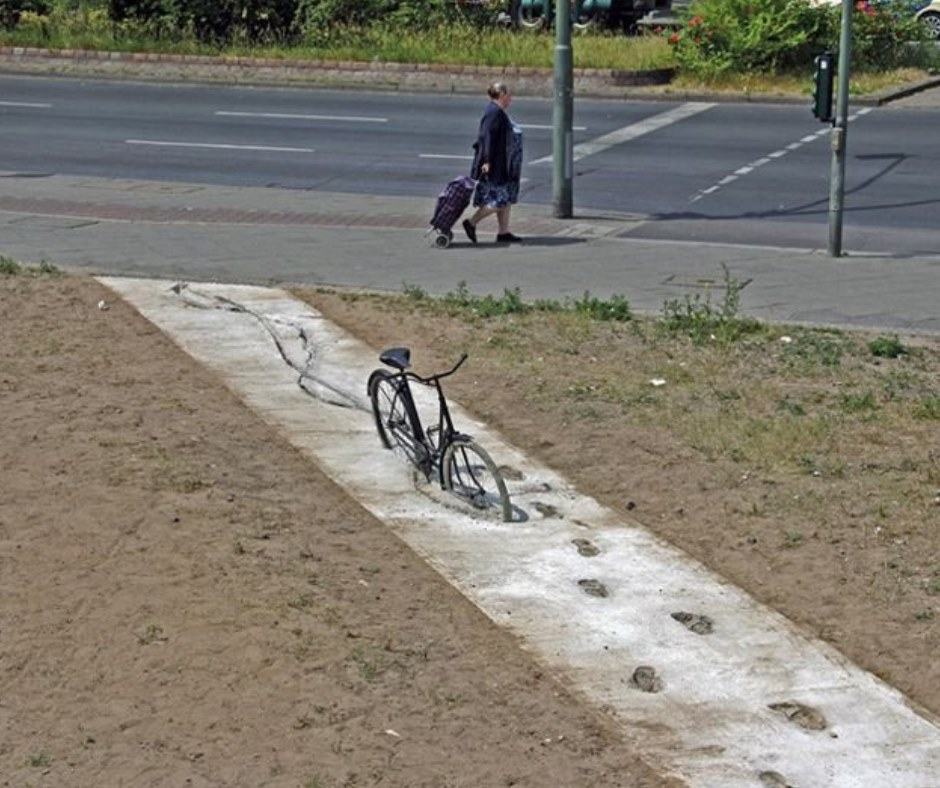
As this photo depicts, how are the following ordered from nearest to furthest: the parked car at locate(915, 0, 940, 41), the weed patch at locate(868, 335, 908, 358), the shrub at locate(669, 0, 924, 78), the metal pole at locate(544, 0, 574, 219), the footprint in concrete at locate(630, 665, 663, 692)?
the footprint in concrete at locate(630, 665, 663, 692)
the weed patch at locate(868, 335, 908, 358)
the metal pole at locate(544, 0, 574, 219)
the shrub at locate(669, 0, 924, 78)
the parked car at locate(915, 0, 940, 41)

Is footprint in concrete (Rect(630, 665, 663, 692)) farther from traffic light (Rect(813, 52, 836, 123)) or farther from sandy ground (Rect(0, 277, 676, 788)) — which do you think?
traffic light (Rect(813, 52, 836, 123))

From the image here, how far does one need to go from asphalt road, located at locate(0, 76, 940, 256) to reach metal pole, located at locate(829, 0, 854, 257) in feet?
2.97

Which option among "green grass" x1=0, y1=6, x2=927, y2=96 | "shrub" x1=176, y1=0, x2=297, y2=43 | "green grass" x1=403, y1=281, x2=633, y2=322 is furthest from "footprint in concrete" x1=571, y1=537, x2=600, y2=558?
"shrub" x1=176, y1=0, x2=297, y2=43

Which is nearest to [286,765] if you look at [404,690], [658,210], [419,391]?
[404,690]

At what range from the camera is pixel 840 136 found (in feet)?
60.4

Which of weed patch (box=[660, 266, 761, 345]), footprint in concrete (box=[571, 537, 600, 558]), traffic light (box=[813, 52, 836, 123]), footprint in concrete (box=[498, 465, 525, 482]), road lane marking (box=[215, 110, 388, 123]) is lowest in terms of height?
road lane marking (box=[215, 110, 388, 123])

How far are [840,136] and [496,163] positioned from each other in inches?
135

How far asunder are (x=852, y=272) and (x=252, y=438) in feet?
26.2

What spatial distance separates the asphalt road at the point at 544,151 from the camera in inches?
854

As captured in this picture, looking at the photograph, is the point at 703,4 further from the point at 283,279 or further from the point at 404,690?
the point at 404,690

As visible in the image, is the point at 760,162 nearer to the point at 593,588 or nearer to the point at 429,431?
the point at 429,431

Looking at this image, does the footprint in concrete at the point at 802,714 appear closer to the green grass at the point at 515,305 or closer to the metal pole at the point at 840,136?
the green grass at the point at 515,305

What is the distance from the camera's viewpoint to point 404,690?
802 cm

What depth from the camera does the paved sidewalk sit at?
55.4ft
